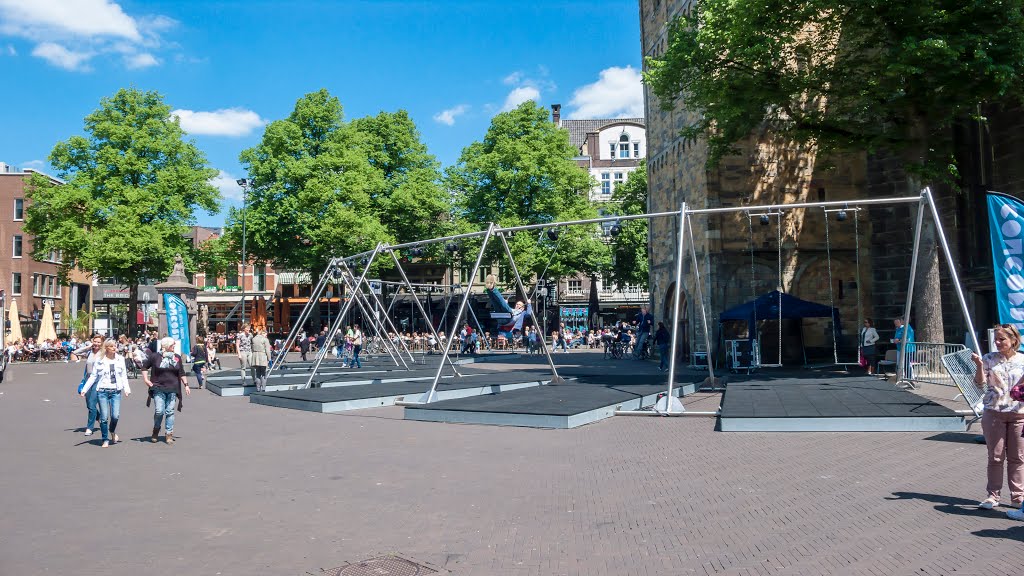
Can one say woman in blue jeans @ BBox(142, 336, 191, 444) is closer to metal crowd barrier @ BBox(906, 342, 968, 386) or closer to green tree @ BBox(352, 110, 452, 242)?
metal crowd barrier @ BBox(906, 342, 968, 386)

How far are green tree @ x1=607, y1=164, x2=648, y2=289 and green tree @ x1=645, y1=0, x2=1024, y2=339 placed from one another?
29.0 meters

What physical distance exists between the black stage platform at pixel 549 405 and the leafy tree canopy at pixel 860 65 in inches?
323

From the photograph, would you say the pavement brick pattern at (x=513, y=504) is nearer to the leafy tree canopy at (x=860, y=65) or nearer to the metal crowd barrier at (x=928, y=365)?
the metal crowd barrier at (x=928, y=365)

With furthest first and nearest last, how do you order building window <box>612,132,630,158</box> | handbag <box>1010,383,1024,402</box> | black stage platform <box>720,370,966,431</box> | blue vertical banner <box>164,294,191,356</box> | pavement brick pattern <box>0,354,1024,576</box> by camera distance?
building window <box>612,132,630,158</box> < blue vertical banner <box>164,294,191,356</box> < black stage platform <box>720,370,966,431</box> < handbag <box>1010,383,1024,402</box> < pavement brick pattern <box>0,354,1024,576</box>

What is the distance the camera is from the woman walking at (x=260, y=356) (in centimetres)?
2126

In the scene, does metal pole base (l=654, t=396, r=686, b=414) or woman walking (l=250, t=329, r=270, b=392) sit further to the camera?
woman walking (l=250, t=329, r=270, b=392)

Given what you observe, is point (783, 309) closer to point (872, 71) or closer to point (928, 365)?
point (928, 365)

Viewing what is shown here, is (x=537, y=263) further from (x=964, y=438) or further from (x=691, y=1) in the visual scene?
(x=964, y=438)

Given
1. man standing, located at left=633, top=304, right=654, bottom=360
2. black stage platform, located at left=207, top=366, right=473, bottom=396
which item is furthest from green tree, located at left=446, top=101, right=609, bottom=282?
black stage platform, located at left=207, top=366, right=473, bottom=396

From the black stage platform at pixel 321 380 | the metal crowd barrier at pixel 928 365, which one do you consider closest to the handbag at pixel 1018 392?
the metal crowd barrier at pixel 928 365

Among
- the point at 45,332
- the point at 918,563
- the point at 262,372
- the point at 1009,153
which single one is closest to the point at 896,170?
the point at 1009,153

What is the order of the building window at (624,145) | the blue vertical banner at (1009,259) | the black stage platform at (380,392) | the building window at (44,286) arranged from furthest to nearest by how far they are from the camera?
the building window at (624,145) < the building window at (44,286) < the black stage platform at (380,392) < the blue vertical banner at (1009,259)

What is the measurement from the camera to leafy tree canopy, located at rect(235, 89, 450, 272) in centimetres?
4544

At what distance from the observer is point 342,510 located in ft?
26.0
